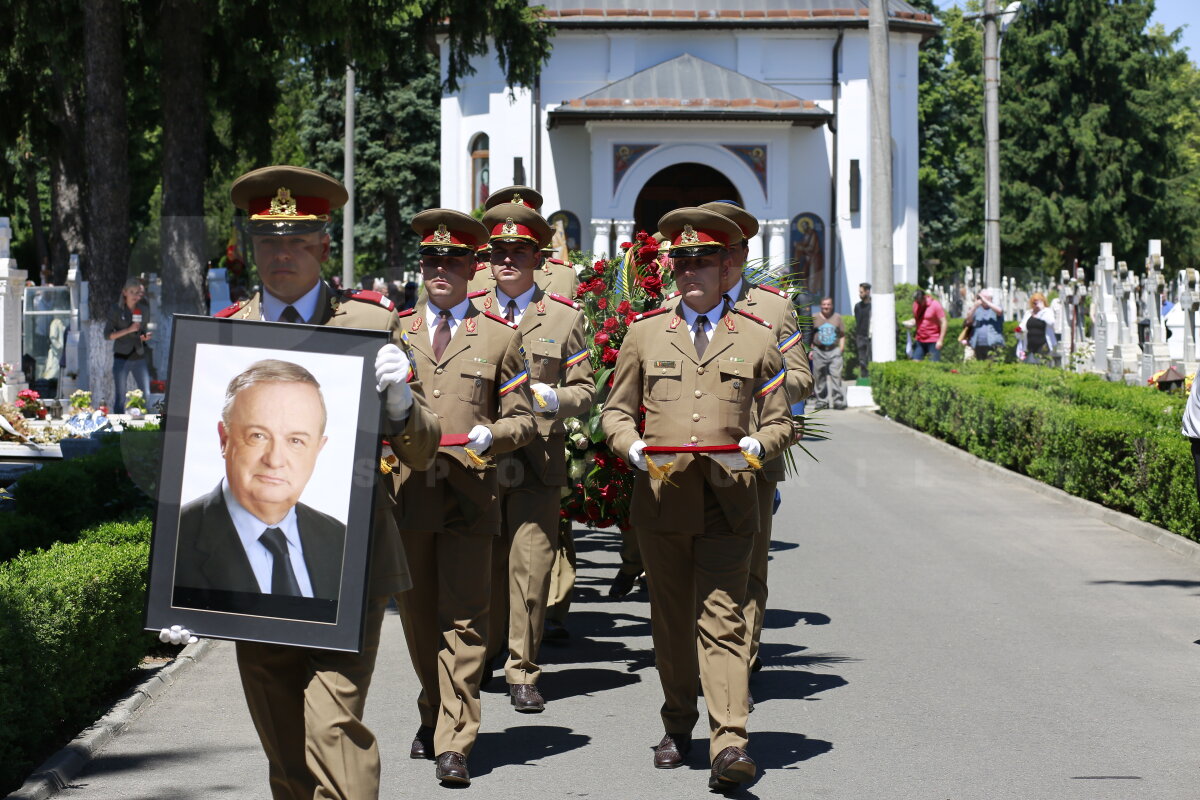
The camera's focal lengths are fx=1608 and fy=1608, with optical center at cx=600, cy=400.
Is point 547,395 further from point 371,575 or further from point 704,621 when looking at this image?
point 371,575

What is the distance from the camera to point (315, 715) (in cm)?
462

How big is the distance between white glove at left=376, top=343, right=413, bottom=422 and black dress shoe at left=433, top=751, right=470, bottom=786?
84.5 inches

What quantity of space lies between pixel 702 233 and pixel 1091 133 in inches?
2413

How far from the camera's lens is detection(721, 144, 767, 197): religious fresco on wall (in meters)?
41.8

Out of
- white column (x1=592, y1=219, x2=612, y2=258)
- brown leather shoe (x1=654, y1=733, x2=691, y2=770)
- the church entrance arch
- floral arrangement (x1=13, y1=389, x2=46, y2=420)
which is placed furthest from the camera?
the church entrance arch

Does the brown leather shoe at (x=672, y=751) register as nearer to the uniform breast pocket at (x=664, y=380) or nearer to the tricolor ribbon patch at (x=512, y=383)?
the uniform breast pocket at (x=664, y=380)

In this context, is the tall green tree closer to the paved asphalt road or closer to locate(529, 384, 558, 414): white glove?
the paved asphalt road

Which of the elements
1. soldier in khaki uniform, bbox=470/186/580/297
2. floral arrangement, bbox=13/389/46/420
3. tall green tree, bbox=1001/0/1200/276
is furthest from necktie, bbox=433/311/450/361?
tall green tree, bbox=1001/0/1200/276

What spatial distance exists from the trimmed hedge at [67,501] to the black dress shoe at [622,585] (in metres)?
3.09

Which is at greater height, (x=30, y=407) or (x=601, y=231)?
(x=601, y=231)

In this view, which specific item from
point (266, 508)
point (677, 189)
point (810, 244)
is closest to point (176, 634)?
point (266, 508)

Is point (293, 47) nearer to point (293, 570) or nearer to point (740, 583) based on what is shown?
point (740, 583)

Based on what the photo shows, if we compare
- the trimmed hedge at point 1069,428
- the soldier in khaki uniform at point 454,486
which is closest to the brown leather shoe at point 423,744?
the soldier in khaki uniform at point 454,486

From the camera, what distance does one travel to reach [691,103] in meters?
40.9
